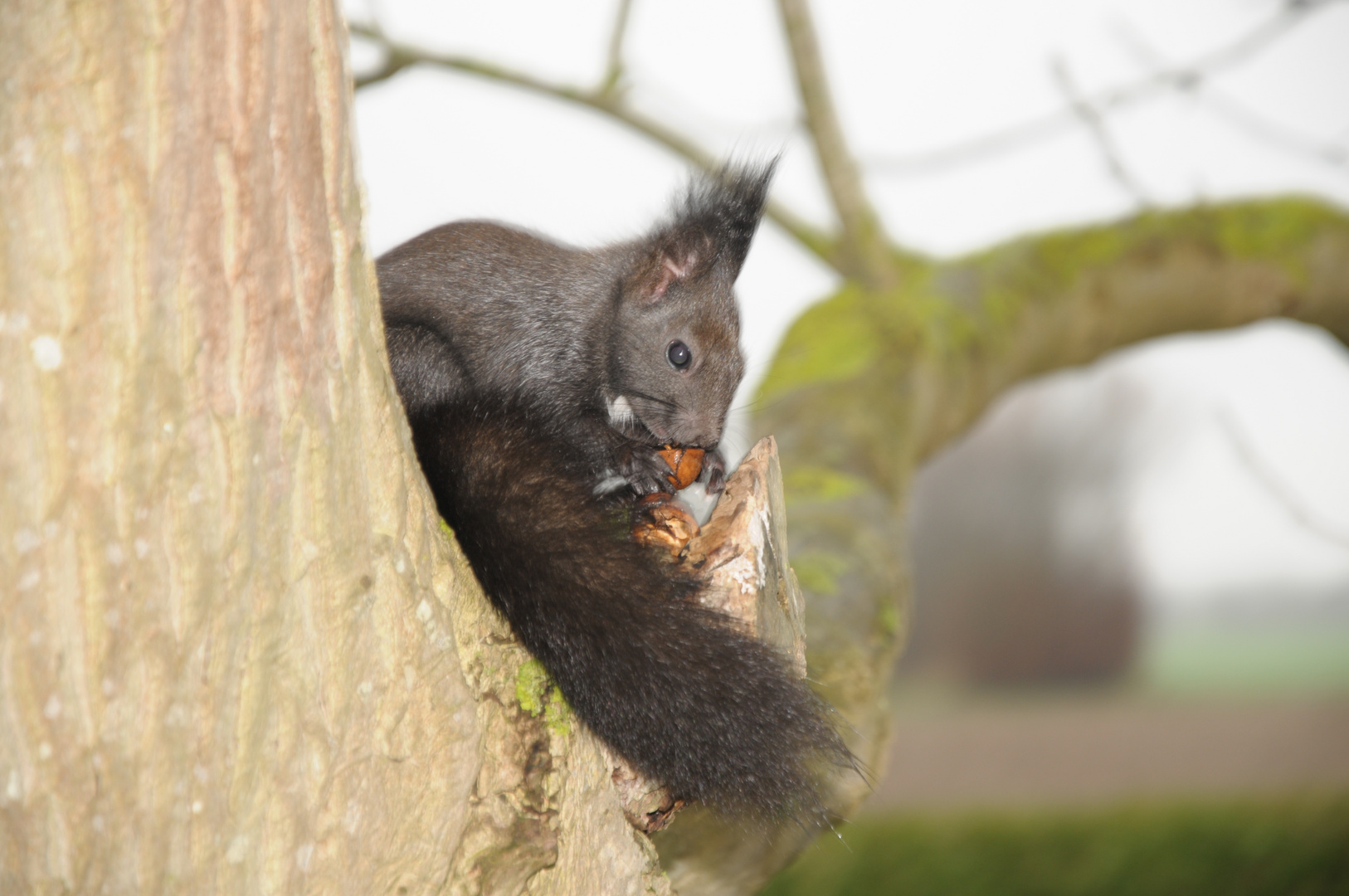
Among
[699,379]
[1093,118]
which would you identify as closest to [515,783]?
[699,379]

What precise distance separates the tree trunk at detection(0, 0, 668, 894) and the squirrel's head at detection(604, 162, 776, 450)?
1.98ft

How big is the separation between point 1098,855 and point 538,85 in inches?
109

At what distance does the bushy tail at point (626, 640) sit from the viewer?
735 millimetres

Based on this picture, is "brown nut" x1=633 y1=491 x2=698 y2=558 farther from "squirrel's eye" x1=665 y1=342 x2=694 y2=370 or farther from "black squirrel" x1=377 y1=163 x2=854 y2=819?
"squirrel's eye" x1=665 y1=342 x2=694 y2=370

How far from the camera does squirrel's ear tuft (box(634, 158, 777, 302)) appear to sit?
1245 mm

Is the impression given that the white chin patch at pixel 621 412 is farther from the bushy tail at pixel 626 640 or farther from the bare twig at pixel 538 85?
the bare twig at pixel 538 85

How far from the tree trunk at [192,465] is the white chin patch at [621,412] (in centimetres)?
61

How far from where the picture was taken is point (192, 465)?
1.92 feet

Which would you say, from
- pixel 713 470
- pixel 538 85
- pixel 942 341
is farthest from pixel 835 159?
pixel 713 470

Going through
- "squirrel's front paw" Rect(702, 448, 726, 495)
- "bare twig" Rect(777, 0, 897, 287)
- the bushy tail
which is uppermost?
"bare twig" Rect(777, 0, 897, 287)

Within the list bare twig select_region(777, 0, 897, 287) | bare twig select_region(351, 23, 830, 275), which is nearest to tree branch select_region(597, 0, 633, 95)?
bare twig select_region(351, 23, 830, 275)

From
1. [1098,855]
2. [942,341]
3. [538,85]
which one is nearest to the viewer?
[942,341]

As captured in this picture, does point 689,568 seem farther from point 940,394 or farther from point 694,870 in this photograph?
point 940,394

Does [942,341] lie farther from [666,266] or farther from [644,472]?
[644,472]
